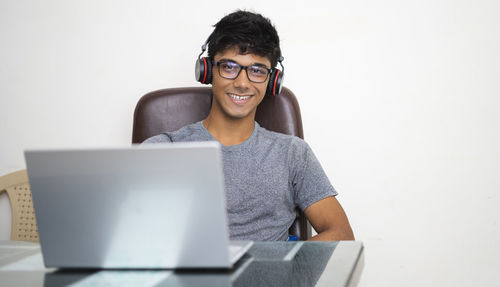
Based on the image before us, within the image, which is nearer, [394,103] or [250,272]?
[250,272]

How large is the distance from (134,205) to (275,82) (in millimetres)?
989

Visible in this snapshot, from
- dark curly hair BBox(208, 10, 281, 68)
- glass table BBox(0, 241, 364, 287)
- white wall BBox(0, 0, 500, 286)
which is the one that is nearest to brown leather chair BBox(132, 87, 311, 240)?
dark curly hair BBox(208, 10, 281, 68)

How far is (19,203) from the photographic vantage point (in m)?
2.29

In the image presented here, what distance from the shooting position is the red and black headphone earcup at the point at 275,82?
1.68m

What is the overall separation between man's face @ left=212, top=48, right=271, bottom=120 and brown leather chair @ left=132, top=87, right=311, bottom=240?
3.1 inches

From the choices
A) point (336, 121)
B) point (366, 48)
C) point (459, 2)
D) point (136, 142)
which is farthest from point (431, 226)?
point (136, 142)

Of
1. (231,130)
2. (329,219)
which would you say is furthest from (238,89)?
(329,219)

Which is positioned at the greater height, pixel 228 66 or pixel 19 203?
pixel 228 66

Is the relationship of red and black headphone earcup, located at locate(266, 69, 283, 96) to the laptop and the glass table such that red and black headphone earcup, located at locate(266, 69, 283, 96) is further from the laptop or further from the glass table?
the laptop

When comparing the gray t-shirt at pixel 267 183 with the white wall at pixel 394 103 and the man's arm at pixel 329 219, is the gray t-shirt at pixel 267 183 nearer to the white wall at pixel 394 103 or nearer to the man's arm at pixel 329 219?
the man's arm at pixel 329 219

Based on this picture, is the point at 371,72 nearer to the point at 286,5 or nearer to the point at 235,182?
the point at 286,5

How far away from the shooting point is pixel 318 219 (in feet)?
5.28

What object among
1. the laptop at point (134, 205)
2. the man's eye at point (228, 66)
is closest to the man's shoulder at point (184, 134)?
the man's eye at point (228, 66)

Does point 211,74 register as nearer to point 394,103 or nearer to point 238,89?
point 238,89
